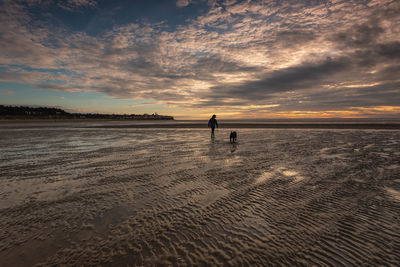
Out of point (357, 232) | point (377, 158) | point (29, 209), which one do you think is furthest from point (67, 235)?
point (377, 158)

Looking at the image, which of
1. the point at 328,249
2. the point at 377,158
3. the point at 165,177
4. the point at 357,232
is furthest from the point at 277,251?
the point at 377,158

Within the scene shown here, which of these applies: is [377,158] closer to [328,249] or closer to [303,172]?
[303,172]

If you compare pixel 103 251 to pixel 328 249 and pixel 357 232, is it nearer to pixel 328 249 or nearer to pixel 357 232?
pixel 328 249

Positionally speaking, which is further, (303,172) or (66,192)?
(303,172)

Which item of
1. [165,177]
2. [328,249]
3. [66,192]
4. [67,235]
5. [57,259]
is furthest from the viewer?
[165,177]

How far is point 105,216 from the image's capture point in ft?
13.1

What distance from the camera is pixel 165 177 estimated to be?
663 centimetres

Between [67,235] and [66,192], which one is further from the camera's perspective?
[66,192]

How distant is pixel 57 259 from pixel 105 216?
4.12 ft

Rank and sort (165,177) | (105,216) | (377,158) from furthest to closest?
(377,158)
(165,177)
(105,216)

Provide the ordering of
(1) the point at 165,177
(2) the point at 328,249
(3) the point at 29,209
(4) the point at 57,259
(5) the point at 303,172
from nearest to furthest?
(4) the point at 57,259 → (2) the point at 328,249 → (3) the point at 29,209 → (1) the point at 165,177 → (5) the point at 303,172

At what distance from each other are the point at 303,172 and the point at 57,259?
7818 mm

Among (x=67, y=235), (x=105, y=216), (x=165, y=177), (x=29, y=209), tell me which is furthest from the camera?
(x=165, y=177)

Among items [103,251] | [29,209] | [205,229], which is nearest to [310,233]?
[205,229]
